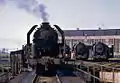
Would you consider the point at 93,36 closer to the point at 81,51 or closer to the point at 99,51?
the point at 81,51

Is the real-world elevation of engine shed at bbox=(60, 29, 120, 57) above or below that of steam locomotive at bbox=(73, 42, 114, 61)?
above

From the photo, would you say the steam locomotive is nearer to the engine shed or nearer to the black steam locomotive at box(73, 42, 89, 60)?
the black steam locomotive at box(73, 42, 89, 60)

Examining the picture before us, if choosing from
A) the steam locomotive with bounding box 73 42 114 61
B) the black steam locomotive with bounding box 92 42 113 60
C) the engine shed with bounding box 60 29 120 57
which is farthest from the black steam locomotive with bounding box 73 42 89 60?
the engine shed with bounding box 60 29 120 57

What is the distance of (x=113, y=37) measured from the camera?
11888 cm

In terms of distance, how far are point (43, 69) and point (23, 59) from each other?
990 cm

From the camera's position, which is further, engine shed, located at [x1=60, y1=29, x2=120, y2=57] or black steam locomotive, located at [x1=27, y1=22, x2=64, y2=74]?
engine shed, located at [x1=60, y1=29, x2=120, y2=57]

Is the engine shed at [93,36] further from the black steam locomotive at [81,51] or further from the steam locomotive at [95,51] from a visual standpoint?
the black steam locomotive at [81,51]

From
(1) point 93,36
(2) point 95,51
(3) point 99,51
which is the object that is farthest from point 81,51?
(1) point 93,36

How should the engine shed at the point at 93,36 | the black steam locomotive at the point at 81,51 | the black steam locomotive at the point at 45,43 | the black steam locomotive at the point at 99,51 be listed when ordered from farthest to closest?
the engine shed at the point at 93,36 < the black steam locomotive at the point at 81,51 < the black steam locomotive at the point at 99,51 < the black steam locomotive at the point at 45,43

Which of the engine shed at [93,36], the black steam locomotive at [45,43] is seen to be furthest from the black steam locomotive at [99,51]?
the engine shed at [93,36]

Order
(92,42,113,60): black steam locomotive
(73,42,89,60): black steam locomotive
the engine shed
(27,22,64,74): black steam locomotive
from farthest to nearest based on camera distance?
the engine shed → (73,42,89,60): black steam locomotive → (92,42,113,60): black steam locomotive → (27,22,64,74): black steam locomotive

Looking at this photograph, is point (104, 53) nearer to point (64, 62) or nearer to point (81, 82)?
point (64, 62)

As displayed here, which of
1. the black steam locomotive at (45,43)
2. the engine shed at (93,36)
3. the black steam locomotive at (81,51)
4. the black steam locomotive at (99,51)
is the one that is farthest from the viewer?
the engine shed at (93,36)

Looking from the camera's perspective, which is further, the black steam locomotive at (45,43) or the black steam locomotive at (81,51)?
the black steam locomotive at (81,51)
